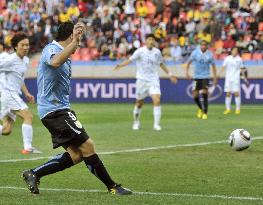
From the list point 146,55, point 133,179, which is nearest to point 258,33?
point 146,55

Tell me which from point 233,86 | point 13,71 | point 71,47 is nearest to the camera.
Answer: point 71,47

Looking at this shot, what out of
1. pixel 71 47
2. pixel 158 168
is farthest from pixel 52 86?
pixel 158 168

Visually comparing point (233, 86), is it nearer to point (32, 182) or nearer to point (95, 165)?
point (95, 165)

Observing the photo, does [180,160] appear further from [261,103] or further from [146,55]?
[261,103]

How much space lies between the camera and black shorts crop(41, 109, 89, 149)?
32.4ft

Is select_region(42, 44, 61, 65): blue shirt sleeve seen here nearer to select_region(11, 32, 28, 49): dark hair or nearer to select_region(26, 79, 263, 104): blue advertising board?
select_region(11, 32, 28, 49): dark hair

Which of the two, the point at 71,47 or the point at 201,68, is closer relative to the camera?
the point at 71,47

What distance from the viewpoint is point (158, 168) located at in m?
12.8

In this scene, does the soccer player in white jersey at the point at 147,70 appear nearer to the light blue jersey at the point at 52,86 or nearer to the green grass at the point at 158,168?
the green grass at the point at 158,168

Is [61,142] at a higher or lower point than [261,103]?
higher

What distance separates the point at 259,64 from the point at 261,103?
1.97 metres

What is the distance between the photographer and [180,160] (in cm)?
1388

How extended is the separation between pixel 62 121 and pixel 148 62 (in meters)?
11.5

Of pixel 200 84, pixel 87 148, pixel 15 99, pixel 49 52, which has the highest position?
pixel 49 52
